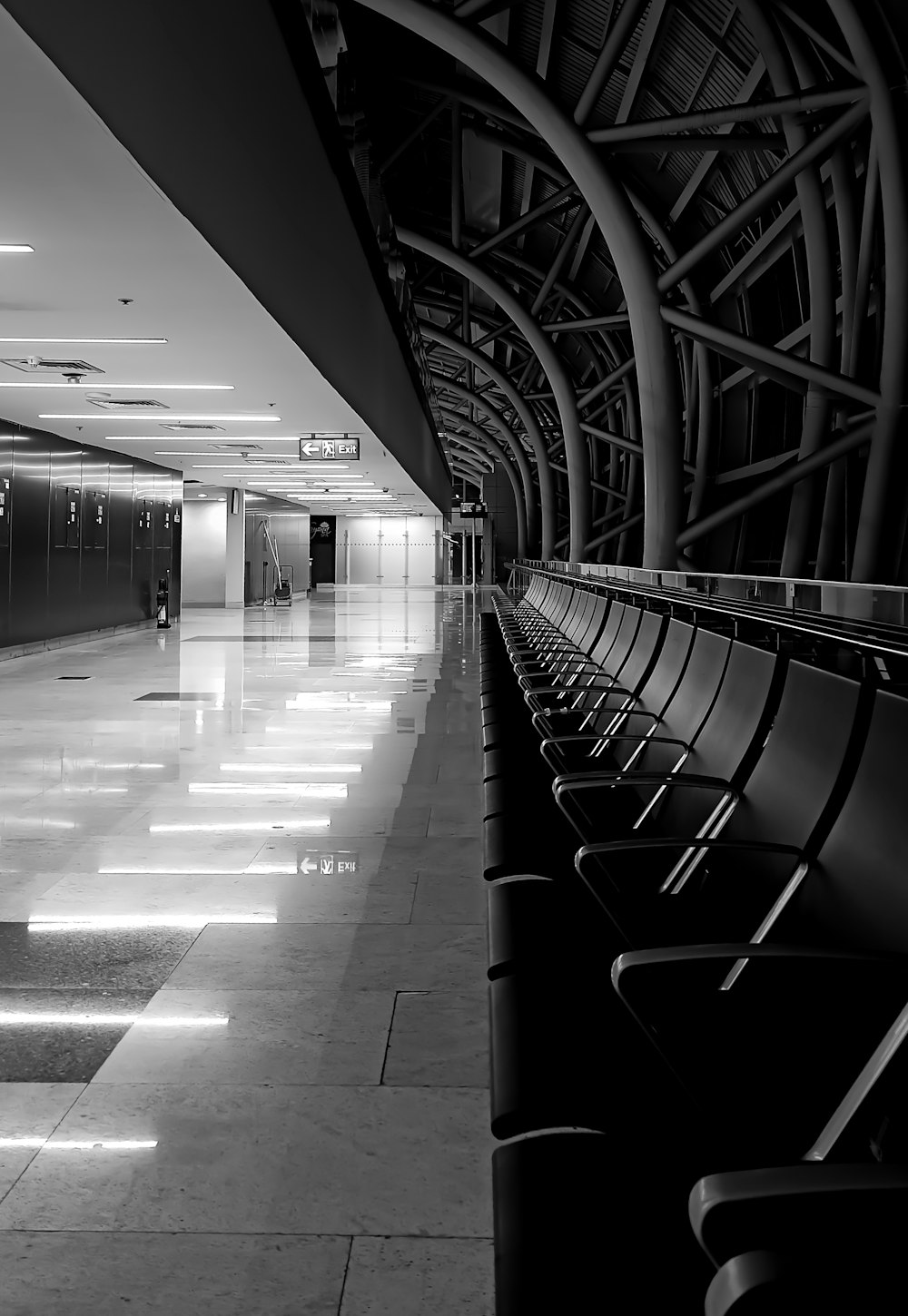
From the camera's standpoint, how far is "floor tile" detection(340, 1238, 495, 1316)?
2088mm

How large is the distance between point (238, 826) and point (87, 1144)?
3.42m

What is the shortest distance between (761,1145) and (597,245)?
29231mm

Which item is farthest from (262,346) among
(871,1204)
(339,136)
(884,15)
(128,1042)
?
(871,1204)

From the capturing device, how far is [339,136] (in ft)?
32.6

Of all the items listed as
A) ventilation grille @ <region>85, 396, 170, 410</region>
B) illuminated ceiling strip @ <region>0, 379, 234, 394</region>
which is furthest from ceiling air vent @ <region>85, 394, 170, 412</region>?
illuminated ceiling strip @ <region>0, 379, 234, 394</region>

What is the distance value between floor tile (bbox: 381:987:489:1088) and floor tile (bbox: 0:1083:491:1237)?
80 millimetres

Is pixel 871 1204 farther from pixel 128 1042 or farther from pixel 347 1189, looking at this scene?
pixel 128 1042

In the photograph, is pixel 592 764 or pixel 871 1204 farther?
pixel 592 764

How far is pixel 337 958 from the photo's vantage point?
4043 millimetres

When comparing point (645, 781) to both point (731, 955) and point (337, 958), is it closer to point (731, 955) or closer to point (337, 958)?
point (337, 958)

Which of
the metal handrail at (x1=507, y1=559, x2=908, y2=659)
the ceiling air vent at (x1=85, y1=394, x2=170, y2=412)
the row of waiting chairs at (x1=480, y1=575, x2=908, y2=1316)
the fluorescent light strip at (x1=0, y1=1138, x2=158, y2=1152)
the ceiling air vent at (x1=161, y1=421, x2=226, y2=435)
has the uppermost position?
the ceiling air vent at (x1=161, y1=421, x2=226, y2=435)

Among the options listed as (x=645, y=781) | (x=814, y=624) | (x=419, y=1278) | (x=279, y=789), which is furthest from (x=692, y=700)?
(x=279, y=789)

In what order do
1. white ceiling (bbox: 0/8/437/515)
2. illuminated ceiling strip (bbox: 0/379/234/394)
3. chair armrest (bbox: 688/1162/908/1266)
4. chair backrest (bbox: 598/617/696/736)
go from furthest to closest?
1. illuminated ceiling strip (bbox: 0/379/234/394)
2. white ceiling (bbox: 0/8/437/515)
3. chair backrest (bbox: 598/617/696/736)
4. chair armrest (bbox: 688/1162/908/1266)

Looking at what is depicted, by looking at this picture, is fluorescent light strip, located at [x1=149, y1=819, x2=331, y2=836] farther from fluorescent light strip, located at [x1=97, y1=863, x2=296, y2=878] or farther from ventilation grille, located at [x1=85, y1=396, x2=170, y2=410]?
ventilation grille, located at [x1=85, y1=396, x2=170, y2=410]
